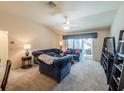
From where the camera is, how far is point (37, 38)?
19.6ft

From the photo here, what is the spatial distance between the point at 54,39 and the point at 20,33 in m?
3.26

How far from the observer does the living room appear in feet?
10.2

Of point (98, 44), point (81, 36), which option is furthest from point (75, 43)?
point (98, 44)

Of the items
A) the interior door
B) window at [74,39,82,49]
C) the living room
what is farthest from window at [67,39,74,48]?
the interior door

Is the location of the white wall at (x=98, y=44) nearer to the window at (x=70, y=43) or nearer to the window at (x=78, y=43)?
the window at (x=78, y=43)

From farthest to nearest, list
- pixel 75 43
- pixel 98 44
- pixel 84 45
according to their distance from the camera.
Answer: pixel 75 43 < pixel 84 45 < pixel 98 44

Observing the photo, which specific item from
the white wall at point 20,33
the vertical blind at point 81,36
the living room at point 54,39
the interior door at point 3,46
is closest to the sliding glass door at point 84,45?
the living room at point 54,39

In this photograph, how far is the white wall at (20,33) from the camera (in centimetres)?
436

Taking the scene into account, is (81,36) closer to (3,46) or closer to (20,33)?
(20,33)

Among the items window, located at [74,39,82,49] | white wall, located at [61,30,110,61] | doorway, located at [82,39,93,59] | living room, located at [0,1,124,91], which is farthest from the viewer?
window, located at [74,39,82,49]

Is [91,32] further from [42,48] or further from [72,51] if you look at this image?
[42,48]

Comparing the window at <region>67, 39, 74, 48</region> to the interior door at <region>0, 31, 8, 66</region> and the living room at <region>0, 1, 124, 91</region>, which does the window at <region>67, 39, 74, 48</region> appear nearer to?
the living room at <region>0, 1, 124, 91</region>

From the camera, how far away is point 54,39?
7711mm

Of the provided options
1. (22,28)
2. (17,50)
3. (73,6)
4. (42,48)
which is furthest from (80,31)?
(17,50)
